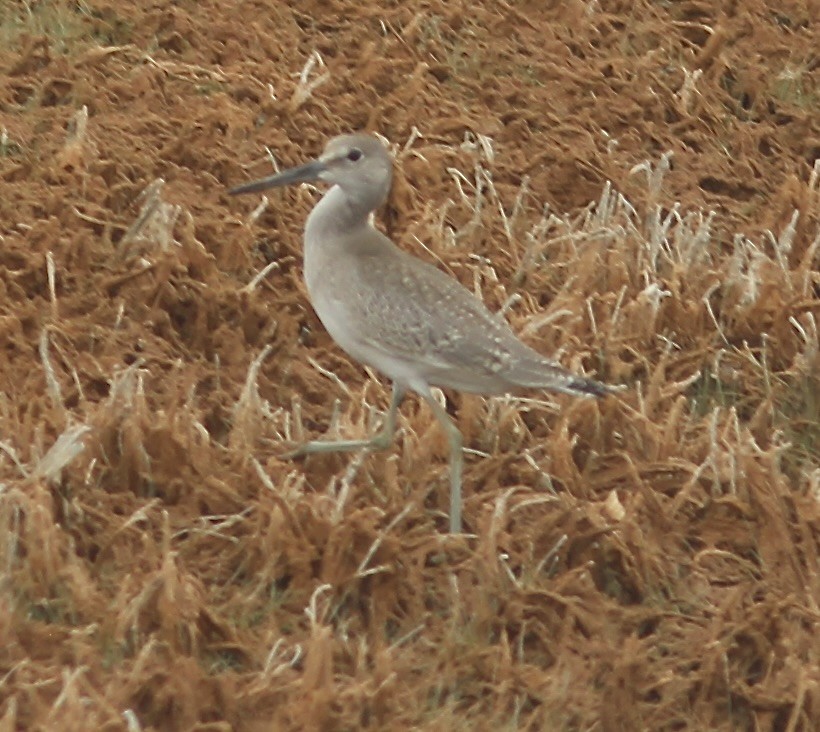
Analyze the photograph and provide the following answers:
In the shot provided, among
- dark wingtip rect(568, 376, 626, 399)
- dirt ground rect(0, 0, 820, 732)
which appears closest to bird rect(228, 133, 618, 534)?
dark wingtip rect(568, 376, 626, 399)

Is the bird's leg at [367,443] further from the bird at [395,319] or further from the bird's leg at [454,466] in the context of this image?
the bird's leg at [454,466]

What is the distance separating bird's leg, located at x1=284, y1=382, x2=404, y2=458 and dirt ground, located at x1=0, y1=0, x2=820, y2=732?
6 cm

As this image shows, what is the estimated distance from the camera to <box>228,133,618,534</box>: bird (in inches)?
191

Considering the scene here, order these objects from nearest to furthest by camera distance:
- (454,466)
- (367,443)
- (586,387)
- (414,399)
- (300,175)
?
(586,387) → (454,466) → (367,443) → (300,175) → (414,399)

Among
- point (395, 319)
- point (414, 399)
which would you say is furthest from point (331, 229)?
point (414, 399)

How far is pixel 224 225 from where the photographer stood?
6.15m

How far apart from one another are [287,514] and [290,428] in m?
0.62

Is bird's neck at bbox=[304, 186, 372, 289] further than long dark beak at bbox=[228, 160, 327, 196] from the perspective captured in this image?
No

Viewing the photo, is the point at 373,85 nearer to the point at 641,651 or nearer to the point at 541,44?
the point at 541,44

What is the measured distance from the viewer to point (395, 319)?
4848 mm

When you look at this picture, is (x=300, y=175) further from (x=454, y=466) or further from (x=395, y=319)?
(x=454, y=466)

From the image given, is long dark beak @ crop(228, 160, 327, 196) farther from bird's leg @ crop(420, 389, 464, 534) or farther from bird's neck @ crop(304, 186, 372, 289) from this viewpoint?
bird's leg @ crop(420, 389, 464, 534)

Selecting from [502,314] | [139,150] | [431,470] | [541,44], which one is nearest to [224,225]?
[139,150]

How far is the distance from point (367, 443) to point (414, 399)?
60 centimetres
